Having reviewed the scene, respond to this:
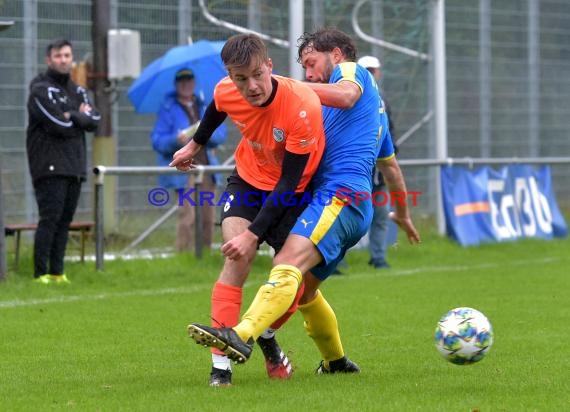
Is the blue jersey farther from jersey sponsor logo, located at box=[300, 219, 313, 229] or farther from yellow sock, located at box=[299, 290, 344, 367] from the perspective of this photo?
yellow sock, located at box=[299, 290, 344, 367]

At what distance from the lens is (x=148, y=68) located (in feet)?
48.0

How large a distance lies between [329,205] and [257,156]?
475 millimetres

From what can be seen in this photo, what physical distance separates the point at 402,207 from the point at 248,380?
150cm

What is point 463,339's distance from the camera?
671cm

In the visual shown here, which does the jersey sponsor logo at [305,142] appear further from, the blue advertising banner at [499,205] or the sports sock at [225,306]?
the blue advertising banner at [499,205]

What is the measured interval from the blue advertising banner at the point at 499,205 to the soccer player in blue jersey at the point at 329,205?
895 cm

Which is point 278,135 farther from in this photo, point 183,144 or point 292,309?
point 183,144

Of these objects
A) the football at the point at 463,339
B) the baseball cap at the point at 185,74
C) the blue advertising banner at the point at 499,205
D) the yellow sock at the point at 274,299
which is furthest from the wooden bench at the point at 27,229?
the football at the point at 463,339

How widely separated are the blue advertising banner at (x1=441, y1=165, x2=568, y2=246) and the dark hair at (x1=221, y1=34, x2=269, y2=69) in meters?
10.1

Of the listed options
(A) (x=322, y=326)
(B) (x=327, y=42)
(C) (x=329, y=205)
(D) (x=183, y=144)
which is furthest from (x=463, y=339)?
(D) (x=183, y=144)

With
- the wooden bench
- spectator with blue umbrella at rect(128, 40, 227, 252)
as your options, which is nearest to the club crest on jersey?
the wooden bench

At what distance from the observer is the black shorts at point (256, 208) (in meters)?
6.86

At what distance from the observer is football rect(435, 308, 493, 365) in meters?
6.71

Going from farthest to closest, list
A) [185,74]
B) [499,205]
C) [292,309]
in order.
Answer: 1. [499,205]
2. [185,74]
3. [292,309]
